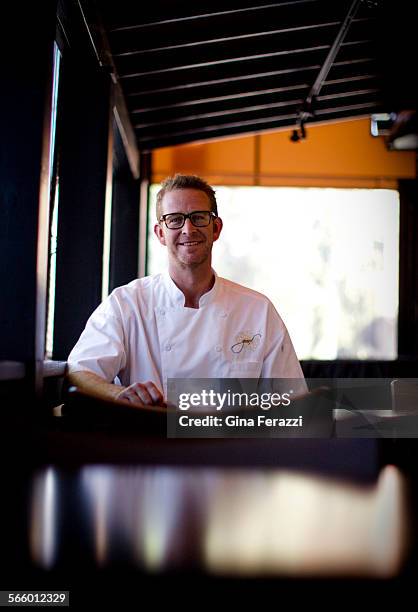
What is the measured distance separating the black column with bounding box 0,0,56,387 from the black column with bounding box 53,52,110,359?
4.20 ft

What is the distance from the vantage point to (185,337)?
8.11 ft

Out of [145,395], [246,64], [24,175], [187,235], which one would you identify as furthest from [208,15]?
[145,395]

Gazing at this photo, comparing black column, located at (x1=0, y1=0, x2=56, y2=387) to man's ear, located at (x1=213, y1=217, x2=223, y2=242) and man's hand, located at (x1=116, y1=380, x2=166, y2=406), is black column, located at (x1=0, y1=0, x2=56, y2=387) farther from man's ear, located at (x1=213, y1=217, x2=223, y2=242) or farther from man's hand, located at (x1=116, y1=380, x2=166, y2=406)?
man's ear, located at (x1=213, y1=217, x2=223, y2=242)

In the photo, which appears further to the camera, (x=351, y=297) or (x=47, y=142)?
(x=351, y=297)

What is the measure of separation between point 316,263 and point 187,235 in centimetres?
427

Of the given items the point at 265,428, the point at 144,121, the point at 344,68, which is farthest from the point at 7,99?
the point at 344,68

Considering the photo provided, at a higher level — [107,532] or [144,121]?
[144,121]

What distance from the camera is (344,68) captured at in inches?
200

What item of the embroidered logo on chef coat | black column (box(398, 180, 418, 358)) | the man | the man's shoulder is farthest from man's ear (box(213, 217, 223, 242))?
black column (box(398, 180, 418, 358))

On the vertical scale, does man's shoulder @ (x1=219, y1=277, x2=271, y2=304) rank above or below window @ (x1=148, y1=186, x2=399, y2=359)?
below

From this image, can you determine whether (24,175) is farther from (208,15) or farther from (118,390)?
Result: (208,15)

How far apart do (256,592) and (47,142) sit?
68.4 inches

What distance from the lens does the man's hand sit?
5.68 ft

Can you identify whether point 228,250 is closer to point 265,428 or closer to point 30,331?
point 30,331
